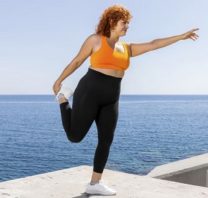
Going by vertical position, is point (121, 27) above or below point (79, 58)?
above

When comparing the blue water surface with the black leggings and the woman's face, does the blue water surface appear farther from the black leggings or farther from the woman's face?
the woman's face

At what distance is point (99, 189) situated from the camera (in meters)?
4.45

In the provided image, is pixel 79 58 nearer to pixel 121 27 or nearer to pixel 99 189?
pixel 121 27

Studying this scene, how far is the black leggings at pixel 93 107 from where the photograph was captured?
4.06 meters

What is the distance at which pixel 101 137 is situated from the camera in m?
4.24

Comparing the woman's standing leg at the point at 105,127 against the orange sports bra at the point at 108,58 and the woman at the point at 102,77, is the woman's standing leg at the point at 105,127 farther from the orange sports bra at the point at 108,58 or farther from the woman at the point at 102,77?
the orange sports bra at the point at 108,58

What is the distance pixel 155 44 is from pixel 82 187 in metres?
1.74

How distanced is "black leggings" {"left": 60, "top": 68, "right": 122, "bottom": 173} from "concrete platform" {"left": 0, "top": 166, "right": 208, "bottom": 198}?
0.68 m

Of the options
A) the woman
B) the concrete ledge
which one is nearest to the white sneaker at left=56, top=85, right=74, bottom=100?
the woman

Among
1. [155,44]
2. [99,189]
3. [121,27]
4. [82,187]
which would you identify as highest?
[121,27]

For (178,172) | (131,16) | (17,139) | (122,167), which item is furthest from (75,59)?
(17,139)

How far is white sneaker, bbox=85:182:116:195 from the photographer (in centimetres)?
444

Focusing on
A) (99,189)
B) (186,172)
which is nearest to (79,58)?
(99,189)

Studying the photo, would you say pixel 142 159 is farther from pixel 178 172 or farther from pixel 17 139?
pixel 178 172
